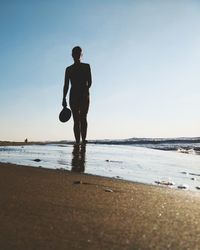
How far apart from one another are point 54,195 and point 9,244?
965 mm

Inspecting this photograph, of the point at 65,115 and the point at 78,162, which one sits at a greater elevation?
the point at 65,115

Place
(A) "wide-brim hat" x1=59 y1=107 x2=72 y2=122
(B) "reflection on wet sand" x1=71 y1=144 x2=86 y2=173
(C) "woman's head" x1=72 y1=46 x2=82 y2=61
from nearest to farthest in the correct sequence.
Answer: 1. (B) "reflection on wet sand" x1=71 y1=144 x2=86 y2=173
2. (C) "woman's head" x1=72 y1=46 x2=82 y2=61
3. (A) "wide-brim hat" x1=59 y1=107 x2=72 y2=122

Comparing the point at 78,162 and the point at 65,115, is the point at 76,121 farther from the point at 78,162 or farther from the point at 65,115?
the point at 78,162

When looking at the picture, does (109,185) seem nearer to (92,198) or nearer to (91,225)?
(92,198)

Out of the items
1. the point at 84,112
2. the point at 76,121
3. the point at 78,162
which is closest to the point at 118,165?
the point at 78,162

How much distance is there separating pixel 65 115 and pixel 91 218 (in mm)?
7388

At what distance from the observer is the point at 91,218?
162 cm

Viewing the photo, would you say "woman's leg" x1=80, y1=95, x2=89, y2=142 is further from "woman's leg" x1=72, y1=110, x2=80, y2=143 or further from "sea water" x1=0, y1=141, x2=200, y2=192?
"sea water" x1=0, y1=141, x2=200, y2=192

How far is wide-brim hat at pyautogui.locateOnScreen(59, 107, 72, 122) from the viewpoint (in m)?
8.93

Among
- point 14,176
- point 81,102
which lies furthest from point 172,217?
point 81,102

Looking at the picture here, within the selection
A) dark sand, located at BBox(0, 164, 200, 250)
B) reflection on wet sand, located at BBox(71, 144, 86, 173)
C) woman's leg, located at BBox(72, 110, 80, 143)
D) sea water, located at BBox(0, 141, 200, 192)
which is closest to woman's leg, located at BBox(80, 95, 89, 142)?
woman's leg, located at BBox(72, 110, 80, 143)

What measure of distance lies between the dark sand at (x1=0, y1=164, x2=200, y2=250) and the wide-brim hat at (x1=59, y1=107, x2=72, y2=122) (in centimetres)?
646

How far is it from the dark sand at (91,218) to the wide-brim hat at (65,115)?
646 centimetres

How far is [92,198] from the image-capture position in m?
2.15
